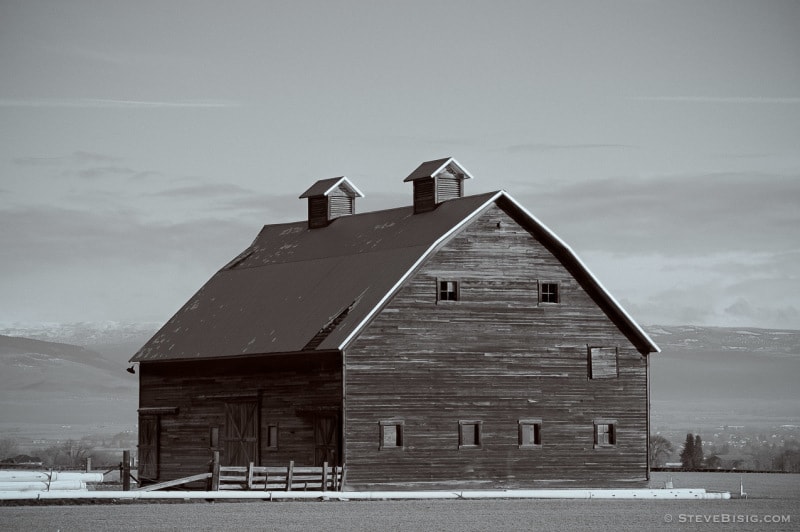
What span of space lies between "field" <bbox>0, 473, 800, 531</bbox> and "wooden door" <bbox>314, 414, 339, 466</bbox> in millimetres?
3992

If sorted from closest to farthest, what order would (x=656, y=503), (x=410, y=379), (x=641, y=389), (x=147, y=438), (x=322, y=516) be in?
1. (x=322, y=516)
2. (x=656, y=503)
3. (x=410, y=379)
4. (x=641, y=389)
5. (x=147, y=438)

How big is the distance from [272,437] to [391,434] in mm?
4794

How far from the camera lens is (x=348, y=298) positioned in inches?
2088

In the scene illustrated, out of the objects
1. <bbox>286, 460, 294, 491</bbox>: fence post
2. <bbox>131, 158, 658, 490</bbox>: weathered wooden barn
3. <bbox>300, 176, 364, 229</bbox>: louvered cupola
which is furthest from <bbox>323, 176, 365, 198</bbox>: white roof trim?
<bbox>286, 460, 294, 491</bbox>: fence post

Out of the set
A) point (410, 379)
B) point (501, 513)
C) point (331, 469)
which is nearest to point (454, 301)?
point (410, 379)

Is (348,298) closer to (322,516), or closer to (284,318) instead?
(284,318)

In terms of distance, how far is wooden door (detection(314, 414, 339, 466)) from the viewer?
51.0 meters

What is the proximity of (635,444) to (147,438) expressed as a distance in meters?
17.2

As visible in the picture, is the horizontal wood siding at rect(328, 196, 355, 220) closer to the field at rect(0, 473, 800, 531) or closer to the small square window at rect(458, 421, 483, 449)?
the small square window at rect(458, 421, 483, 449)

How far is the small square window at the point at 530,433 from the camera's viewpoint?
52906 mm

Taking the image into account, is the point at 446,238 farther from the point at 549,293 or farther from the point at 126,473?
the point at 126,473

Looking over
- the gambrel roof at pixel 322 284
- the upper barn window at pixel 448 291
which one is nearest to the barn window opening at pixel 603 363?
the gambrel roof at pixel 322 284

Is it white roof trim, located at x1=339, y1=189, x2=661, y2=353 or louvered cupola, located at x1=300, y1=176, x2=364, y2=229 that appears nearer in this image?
white roof trim, located at x1=339, y1=189, x2=661, y2=353

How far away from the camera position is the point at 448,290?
52.3 metres
